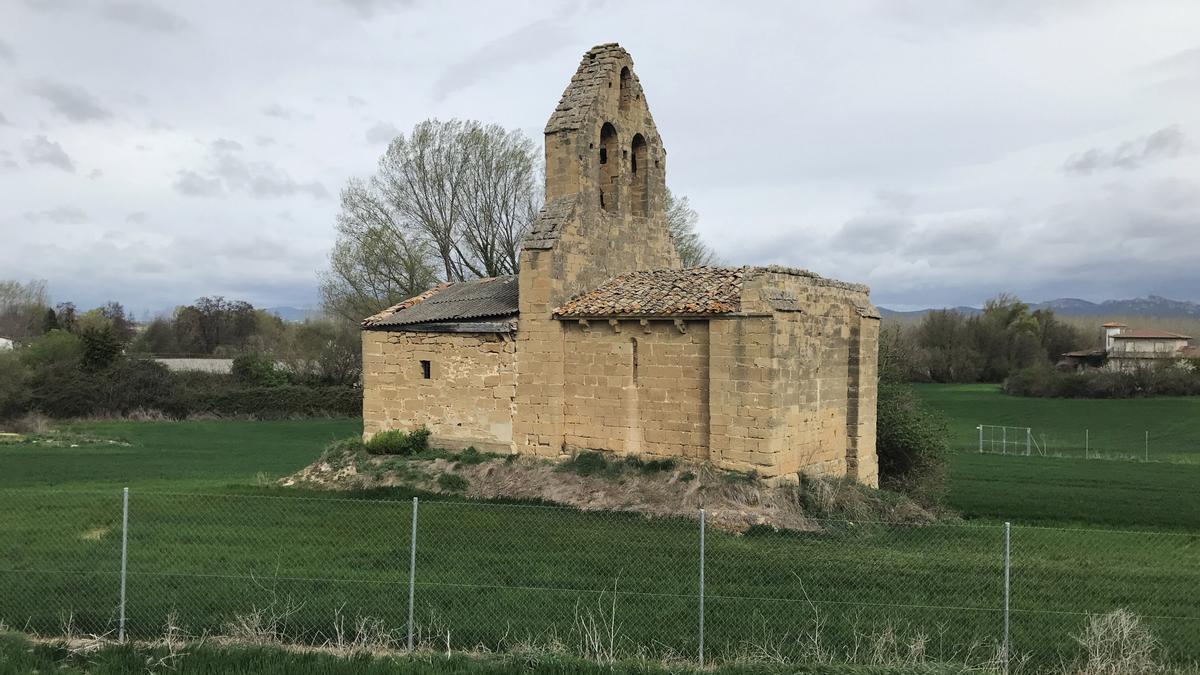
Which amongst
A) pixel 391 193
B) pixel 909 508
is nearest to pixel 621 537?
pixel 909 508

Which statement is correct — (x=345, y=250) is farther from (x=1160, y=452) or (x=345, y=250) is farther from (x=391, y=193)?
(x=1160, y=452)

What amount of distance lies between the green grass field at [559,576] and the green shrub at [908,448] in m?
1.86

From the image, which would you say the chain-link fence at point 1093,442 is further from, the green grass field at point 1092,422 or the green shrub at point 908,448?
the green shrub at point 908,448

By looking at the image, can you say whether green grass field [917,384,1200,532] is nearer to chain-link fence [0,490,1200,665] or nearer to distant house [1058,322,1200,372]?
chain-link fence [0,490,1200,665]

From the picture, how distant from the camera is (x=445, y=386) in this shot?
64.3ft

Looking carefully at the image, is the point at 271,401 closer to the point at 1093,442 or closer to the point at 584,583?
the point at 584,583

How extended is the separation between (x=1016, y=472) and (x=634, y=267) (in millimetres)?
18206

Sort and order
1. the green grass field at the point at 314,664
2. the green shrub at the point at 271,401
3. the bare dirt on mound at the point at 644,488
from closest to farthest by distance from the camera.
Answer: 1. the green grass field at the point at 314,664
2. the bare dirt on mound at the point at 644,488
3. the green shrub at the point at 271,401

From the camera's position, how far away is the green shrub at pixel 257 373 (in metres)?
50.1

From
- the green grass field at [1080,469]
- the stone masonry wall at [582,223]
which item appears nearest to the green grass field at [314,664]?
the stone masonry wall at [582,223]

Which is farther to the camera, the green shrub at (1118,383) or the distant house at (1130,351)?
the distant house at (1130,351)

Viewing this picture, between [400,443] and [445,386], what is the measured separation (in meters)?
1.76

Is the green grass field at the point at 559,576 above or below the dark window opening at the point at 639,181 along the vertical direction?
below

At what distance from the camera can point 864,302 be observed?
19.3m
